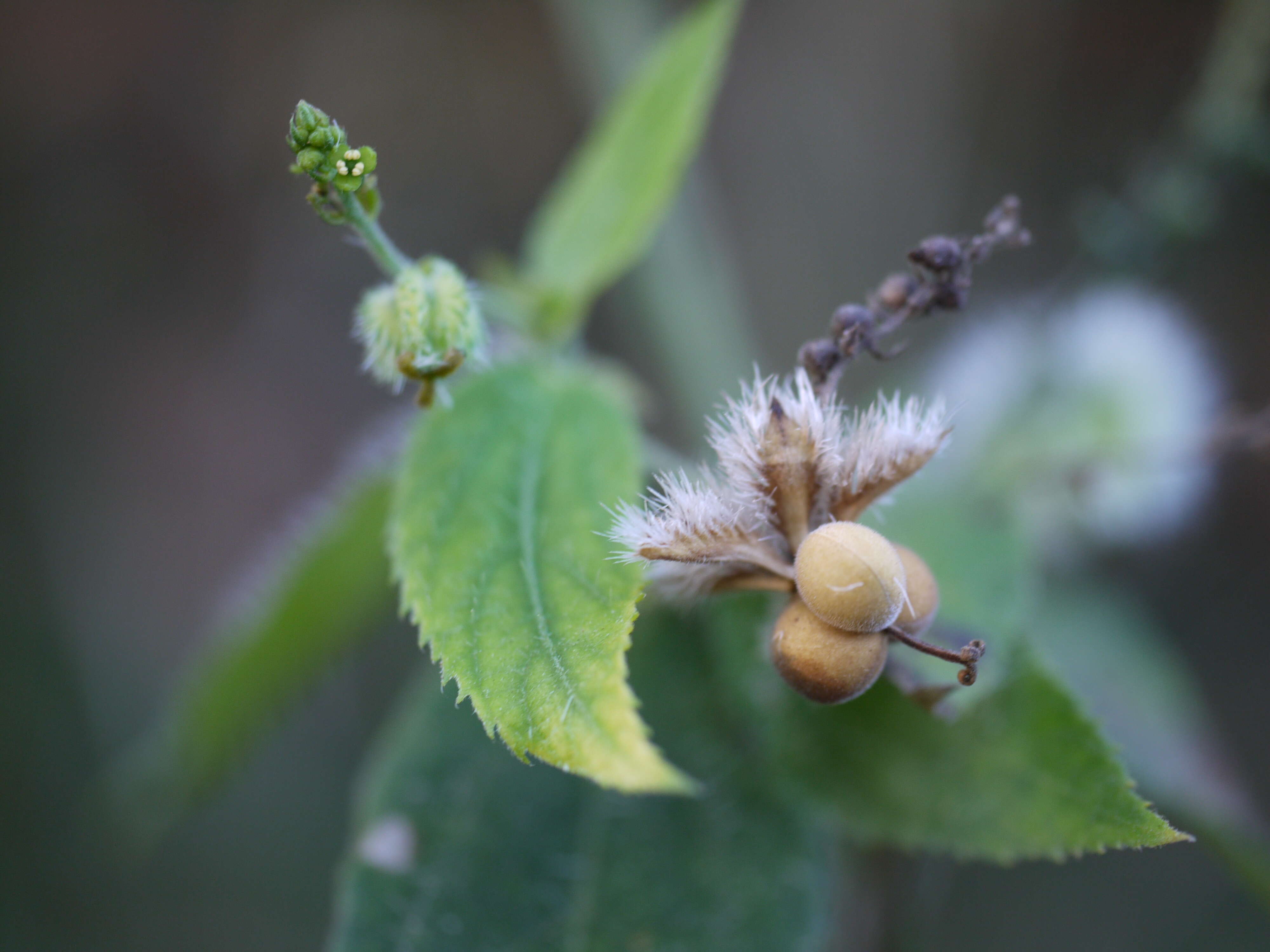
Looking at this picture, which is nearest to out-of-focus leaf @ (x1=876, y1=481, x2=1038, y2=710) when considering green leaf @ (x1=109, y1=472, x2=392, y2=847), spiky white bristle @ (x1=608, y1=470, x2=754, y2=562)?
spiky white bristle @ (x1=608, y1=470, x2=754, y2=562)

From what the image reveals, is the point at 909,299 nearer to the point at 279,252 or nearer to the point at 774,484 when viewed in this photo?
the point at 774,484

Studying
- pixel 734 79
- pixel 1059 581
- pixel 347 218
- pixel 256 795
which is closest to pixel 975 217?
pixel 734 79

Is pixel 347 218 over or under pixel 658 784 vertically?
over

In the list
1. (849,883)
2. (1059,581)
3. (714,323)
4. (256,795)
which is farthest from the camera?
(256,795)

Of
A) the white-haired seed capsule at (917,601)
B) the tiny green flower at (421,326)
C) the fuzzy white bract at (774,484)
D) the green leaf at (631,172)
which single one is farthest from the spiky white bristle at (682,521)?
the green leaf at (631,172)

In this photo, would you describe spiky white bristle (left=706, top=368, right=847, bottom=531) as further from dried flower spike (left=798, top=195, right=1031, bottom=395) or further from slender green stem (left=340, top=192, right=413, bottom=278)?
slender green stem (left=340, top=192, right=413, bottom=278)

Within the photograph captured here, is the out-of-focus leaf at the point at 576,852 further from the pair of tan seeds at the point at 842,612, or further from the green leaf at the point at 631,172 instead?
the pair of tan seeds at the point at 842,612

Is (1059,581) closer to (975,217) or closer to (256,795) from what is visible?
(975,217)
